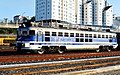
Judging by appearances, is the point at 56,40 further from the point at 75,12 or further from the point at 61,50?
the point at 75,12

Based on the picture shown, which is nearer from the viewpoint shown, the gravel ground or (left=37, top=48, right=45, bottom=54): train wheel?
the gravel ground

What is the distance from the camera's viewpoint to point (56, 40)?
2416 centimetres

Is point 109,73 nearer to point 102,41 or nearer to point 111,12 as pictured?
point 102,41

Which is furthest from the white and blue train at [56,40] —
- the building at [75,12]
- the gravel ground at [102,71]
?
the building at [75,12]

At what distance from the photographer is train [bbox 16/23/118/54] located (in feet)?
74.3

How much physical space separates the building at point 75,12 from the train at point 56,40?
4238 inches

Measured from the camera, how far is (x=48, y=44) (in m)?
23.6

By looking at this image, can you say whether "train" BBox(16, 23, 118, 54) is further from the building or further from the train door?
the building

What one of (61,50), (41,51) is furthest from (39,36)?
(61,50)

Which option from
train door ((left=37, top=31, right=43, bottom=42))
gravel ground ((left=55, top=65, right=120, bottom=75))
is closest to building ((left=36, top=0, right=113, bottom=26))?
train door ((left=37, top=31, right=43, bottom=42))

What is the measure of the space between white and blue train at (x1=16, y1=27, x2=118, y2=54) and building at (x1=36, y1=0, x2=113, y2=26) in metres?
A: 108

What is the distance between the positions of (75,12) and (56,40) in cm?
14441

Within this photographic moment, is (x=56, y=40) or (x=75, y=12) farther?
(x=75, y=12)

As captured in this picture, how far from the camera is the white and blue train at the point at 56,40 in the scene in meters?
22.7
